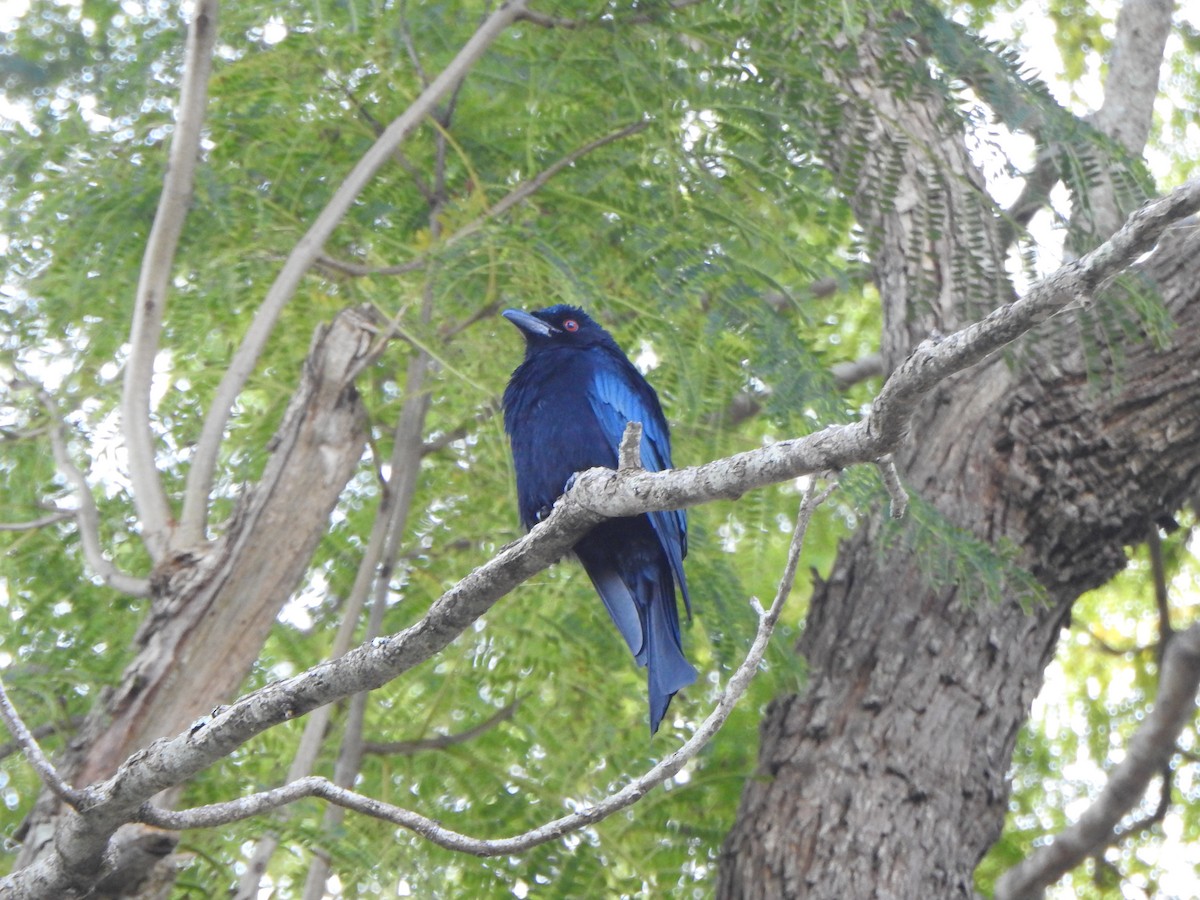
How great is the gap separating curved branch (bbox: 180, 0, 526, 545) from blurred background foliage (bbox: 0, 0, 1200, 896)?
25 centimetres

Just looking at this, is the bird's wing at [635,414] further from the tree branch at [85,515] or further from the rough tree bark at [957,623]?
the tree branch at [85,515]

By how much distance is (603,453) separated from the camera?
4602 millimetres

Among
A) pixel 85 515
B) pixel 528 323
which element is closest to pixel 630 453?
pixel 528 323

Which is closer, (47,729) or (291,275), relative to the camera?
(291,275)

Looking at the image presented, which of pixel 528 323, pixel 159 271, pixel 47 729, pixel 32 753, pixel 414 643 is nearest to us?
pixel 32 753

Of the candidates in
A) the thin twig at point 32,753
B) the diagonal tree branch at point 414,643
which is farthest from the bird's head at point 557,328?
the thin twig at point 32,753

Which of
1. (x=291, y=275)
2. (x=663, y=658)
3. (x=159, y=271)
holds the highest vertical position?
(x=291, y=275)

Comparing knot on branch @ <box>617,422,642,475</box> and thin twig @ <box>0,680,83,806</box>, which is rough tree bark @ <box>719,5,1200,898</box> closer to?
knot on branch @ <box>617,422,642,475</box>

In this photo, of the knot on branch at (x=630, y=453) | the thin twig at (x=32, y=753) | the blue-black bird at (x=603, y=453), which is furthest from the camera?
the blue-black bird at (x=603, y=453)

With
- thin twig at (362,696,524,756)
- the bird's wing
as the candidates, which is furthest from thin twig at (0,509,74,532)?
the bird's wing

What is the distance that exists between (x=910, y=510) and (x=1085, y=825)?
5.63 feet

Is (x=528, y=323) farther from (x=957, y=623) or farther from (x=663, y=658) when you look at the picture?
(x=957, y=623)

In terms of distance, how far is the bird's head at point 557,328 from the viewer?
4.94 metres

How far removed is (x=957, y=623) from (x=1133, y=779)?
3.17 ft
